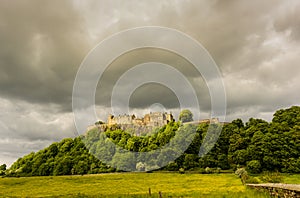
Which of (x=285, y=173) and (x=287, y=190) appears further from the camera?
(x=285, y=173)

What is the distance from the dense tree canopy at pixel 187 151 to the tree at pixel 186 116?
19.7 m

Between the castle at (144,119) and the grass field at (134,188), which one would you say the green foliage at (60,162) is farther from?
the castle at (144,119)

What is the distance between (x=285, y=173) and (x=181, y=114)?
64.2 metres

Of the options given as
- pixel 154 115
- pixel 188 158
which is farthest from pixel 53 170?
pixel 154 115

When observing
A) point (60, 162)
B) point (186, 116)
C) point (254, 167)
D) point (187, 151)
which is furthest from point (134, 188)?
point (186, 116)

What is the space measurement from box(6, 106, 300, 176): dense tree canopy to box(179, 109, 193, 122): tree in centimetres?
1968

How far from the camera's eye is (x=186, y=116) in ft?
391

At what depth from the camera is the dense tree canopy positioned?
205 ft

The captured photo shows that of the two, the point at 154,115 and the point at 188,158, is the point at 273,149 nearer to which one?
the point at 188,158

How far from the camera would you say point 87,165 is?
293 feet

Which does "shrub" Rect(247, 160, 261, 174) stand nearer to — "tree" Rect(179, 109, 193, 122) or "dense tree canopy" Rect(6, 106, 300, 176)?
"dense tree canopy" Rect(6, 106, 300, 176)

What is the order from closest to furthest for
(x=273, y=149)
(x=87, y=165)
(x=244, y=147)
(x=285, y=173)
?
(x=285, y=173) → (x=273, y=149) → (x=244, y=147) → (x=87, y=165)

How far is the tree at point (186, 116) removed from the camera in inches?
4676

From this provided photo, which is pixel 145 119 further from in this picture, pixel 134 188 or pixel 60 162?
pixel 134 188
